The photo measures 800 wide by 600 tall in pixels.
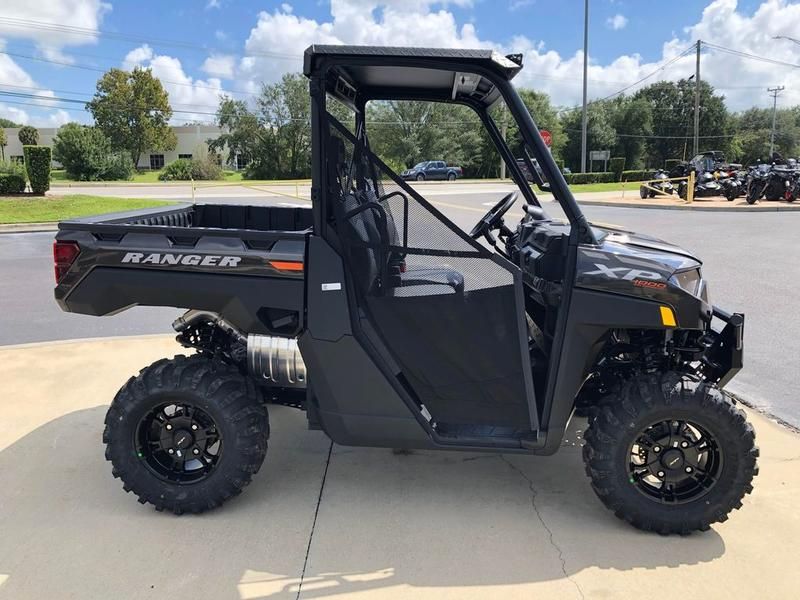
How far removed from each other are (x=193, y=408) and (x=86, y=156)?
49.4 metres

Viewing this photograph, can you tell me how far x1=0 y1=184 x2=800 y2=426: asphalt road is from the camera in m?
4.94

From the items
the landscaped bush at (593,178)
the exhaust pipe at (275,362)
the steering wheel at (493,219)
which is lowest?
the exhaust pipe at (275,362)

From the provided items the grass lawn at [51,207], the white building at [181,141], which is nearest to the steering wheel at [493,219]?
the grass lawn at [51,207]

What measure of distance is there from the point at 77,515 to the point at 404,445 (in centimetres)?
161

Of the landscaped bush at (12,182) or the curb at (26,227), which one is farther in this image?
the landscaped bush at (12,182)

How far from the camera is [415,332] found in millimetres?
2873

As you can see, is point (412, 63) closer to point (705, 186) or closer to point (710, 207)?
point (710, 207)

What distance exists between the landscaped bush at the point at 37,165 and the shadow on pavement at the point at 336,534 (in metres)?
19.3

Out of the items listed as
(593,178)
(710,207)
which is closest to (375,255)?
(710,207)

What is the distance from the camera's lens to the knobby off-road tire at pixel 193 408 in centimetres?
296

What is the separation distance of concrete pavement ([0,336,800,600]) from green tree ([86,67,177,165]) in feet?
225

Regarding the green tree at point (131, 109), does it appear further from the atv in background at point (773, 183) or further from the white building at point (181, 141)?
the atv in background at point (773, 183)

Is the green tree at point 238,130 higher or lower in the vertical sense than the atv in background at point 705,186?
higher

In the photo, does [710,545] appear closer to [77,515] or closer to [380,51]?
[380,51]
